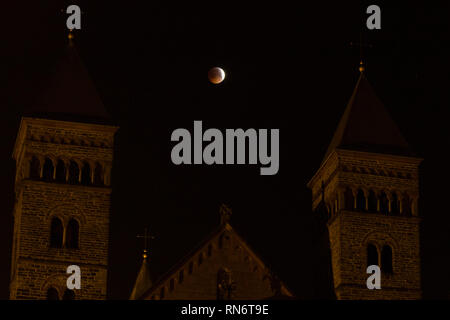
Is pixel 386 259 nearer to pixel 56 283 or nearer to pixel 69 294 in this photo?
pixel 69 294

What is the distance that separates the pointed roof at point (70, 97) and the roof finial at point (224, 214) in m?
5.89

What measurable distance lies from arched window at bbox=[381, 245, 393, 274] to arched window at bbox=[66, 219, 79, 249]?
11.3 metres

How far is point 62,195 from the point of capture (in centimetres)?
5619

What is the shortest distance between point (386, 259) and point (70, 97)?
42.8 feet

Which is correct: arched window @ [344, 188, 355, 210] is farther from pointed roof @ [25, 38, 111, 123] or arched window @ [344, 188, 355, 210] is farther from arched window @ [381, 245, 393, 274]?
pointed roof @ [25, 38, 111, 123]

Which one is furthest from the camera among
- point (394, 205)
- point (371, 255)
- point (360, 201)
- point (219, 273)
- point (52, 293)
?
point (394, 205)

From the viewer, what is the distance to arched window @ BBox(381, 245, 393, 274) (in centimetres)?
5794

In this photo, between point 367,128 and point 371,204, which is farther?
point 367,128

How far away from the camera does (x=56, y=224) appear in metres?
56.2

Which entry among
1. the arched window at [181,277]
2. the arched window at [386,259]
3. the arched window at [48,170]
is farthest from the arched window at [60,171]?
the arched window at [386,259]

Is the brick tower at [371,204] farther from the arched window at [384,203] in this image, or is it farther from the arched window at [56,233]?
the arched window at [56,233]

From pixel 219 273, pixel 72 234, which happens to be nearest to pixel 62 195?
pixel 72 234

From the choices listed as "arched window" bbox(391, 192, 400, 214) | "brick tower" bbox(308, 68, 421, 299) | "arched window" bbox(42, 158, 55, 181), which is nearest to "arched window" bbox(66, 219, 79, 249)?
"arched window" bbox(42, 158, 55, 181)
